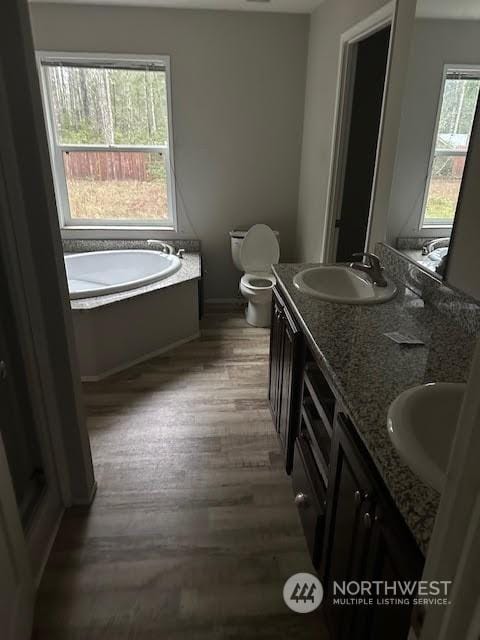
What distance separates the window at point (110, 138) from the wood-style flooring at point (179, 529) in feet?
6.24

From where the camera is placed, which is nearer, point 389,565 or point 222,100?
point 389,565

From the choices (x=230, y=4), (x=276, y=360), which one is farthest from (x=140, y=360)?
(x=230, y=4)

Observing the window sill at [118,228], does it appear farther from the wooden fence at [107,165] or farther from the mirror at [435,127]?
the mirror at [435,127]

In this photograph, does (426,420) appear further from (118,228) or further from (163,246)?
(118,228)

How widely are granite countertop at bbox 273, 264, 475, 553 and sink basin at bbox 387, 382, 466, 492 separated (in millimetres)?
34

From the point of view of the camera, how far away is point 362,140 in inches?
121

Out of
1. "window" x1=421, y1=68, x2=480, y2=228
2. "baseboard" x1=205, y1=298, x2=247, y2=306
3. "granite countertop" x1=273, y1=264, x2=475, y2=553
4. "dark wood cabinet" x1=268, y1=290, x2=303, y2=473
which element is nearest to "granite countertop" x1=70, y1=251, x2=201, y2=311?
"baseboard" x1=205, y1=298, x2=247, y2=306

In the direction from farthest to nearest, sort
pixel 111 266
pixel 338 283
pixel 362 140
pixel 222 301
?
1. pixel 222 301
2. pixel 111 266
3. pixel 362 140
4. pixel 338 283

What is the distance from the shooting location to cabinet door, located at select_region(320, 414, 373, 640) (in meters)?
1.03

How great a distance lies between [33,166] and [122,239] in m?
2.62

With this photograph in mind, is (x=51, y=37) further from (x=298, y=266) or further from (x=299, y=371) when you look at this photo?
(x=299, y=371)

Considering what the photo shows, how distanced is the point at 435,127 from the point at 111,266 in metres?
2.99

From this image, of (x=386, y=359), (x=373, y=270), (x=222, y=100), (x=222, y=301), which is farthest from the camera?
(x=222, y=301)

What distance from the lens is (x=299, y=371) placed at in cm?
182
